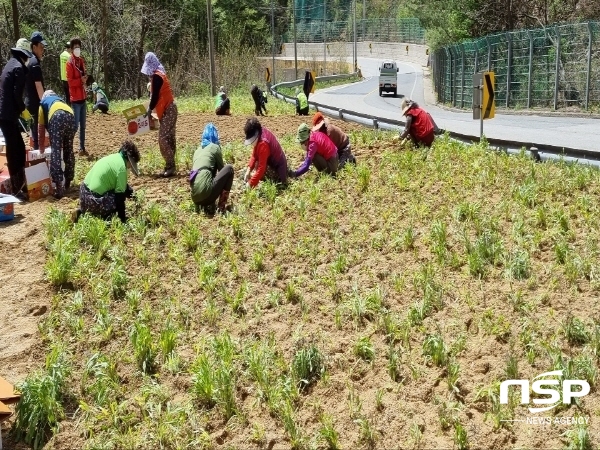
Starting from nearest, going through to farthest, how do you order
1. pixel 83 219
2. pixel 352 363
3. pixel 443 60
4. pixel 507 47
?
pixel 352 363, pixel 83 219, pixel 507 47, pixel 443 60

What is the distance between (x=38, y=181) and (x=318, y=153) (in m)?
3.92

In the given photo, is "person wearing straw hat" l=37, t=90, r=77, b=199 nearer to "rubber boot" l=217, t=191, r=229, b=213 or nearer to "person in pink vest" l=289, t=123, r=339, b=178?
"rubber boot" l=217, t=191, r=229, b=213

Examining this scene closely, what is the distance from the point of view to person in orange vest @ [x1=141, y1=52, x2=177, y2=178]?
1119 centimetres

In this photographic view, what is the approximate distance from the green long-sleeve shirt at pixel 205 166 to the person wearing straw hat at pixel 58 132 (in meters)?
2.02

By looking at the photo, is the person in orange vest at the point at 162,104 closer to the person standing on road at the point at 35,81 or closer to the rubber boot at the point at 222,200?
the person standing on road at the point at 35,81

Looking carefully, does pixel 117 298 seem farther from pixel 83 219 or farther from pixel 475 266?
pixel 475 266

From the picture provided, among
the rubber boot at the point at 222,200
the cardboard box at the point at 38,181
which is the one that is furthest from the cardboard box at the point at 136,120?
the rubber boot at the point at 222,200

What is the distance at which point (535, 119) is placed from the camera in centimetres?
2255

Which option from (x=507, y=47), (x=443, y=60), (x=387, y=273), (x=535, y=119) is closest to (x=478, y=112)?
(x=387, y=273)

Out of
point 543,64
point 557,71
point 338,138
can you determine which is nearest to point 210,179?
point 338,138

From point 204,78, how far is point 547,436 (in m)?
43.4

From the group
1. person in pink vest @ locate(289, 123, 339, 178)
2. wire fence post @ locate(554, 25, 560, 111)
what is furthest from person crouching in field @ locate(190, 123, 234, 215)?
wire fence post @ locate(554, 25, 560, 111)

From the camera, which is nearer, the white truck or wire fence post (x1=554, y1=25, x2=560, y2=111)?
wire fence post (x1=554, y1=25, x2=560, y2=111)

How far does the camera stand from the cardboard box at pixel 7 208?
9.48m
